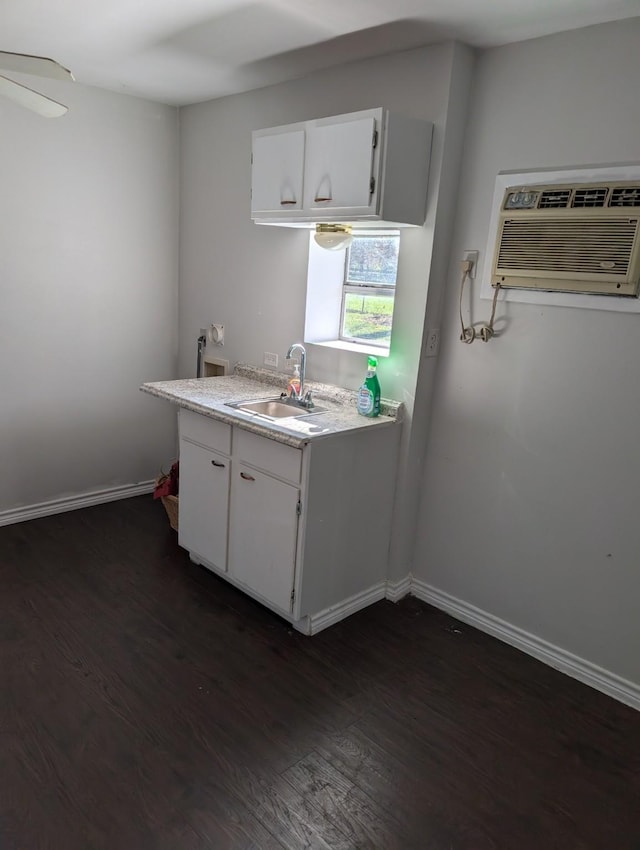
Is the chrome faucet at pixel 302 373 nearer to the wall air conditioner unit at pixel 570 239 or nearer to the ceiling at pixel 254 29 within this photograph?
the wall air conditioner unit at pixel 570 239

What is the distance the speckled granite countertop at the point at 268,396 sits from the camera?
7.81 feet

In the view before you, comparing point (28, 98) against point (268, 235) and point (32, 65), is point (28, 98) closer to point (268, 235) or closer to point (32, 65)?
point (32, 65)

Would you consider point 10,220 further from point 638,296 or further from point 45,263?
point 638,296

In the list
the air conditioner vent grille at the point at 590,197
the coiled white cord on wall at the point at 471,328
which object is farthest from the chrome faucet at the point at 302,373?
the air conditioner vent grille at the point at 590,197

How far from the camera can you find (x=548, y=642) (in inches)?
96.7

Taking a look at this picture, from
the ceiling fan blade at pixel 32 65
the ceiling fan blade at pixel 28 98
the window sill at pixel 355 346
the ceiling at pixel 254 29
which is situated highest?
the ceiling at pixel 254 29

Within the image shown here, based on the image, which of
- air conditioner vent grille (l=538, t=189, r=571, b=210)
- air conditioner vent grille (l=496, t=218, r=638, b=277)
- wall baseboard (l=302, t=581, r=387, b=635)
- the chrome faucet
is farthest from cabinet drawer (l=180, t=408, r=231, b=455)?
air conditioner vent grille (l=538, t=189, r=571, b=210)

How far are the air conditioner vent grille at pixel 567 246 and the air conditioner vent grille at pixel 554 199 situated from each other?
0.05 m

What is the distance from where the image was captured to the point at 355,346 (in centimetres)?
302

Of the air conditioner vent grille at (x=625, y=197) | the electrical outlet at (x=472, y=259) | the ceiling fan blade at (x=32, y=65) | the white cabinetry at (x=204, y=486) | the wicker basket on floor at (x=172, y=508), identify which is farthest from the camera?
the wicker basket on floor at (x=172, y=508)

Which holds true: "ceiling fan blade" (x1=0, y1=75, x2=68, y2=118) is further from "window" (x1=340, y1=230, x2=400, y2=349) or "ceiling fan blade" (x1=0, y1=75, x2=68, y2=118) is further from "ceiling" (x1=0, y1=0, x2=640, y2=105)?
"window" (x1=340, y1=230, x2=400, y2=349)

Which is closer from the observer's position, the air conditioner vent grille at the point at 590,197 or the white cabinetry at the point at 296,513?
the air conditioner vent grille at the point at 590,197

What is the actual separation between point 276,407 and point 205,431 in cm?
37

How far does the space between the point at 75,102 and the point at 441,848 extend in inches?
144
